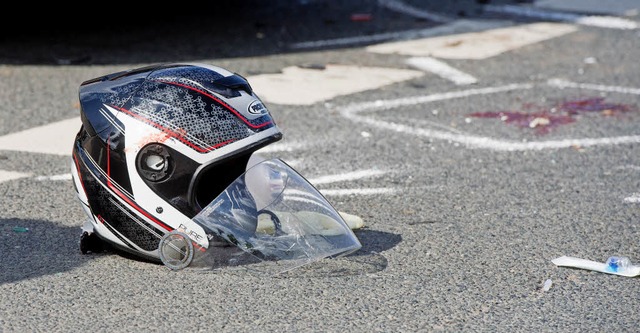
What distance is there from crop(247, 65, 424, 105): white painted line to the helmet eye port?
3.38 meters

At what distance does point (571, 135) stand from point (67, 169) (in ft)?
10.5

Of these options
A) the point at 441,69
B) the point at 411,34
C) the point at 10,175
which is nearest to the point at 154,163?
the point at 10,175

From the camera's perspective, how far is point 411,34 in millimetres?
10367

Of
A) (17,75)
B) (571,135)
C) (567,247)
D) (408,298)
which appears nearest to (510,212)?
(567,247)

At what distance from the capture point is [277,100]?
24.9 ft

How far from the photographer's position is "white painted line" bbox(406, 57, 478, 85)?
843cm

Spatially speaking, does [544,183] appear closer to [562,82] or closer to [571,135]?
[571,135]

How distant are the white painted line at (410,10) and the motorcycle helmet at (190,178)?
23.3ft

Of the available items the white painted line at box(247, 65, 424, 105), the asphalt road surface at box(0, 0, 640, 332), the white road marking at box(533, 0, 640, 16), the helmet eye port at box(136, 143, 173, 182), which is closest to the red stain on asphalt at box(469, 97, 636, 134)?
the asphalt road surface at box(0, 0, 640, 332)

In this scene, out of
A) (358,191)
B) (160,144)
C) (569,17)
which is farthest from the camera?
(569,17)

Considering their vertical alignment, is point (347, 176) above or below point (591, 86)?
above

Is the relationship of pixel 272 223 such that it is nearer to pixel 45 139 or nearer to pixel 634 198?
pixel 634 198

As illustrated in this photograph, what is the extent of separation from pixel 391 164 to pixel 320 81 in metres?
2.25

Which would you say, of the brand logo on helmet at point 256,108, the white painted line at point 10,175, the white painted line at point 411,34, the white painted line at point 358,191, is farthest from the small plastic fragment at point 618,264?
the white painted line at point 411,34
